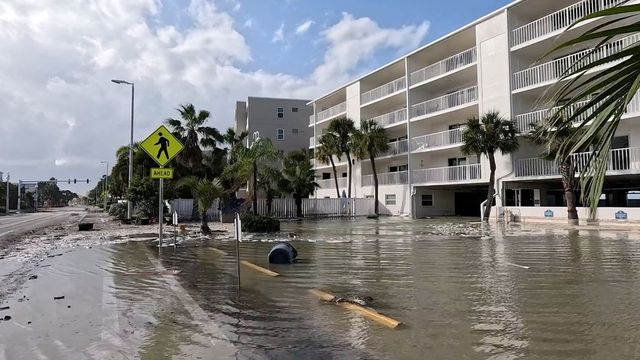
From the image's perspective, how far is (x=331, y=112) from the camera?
177 ft

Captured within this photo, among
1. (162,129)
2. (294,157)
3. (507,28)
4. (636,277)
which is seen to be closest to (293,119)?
(294,157)

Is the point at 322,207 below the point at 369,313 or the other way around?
the other way around

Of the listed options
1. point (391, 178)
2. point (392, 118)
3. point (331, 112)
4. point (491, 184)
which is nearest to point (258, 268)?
point (491, 184)

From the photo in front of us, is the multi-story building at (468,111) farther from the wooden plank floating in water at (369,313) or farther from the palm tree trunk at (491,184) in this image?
the wooden plank floating in water at (369,313)

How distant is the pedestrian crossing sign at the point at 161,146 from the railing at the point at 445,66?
25.8 metres

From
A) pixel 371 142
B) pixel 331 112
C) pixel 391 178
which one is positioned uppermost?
pixel 331 112

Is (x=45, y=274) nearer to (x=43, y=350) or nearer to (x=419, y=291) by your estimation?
(x=43, y=350)

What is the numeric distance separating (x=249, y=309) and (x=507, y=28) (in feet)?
95.5

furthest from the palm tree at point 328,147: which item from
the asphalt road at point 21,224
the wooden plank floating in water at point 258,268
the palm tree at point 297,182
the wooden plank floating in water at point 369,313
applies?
the wooden plank floating in water at point 369,313

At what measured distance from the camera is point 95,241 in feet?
63.8

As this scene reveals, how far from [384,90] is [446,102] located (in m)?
8.43

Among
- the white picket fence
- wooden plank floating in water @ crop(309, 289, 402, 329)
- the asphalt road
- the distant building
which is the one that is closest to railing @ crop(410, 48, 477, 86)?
the white picket fence

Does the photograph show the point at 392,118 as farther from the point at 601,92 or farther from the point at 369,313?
the point at 601,92

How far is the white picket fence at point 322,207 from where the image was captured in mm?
39562
